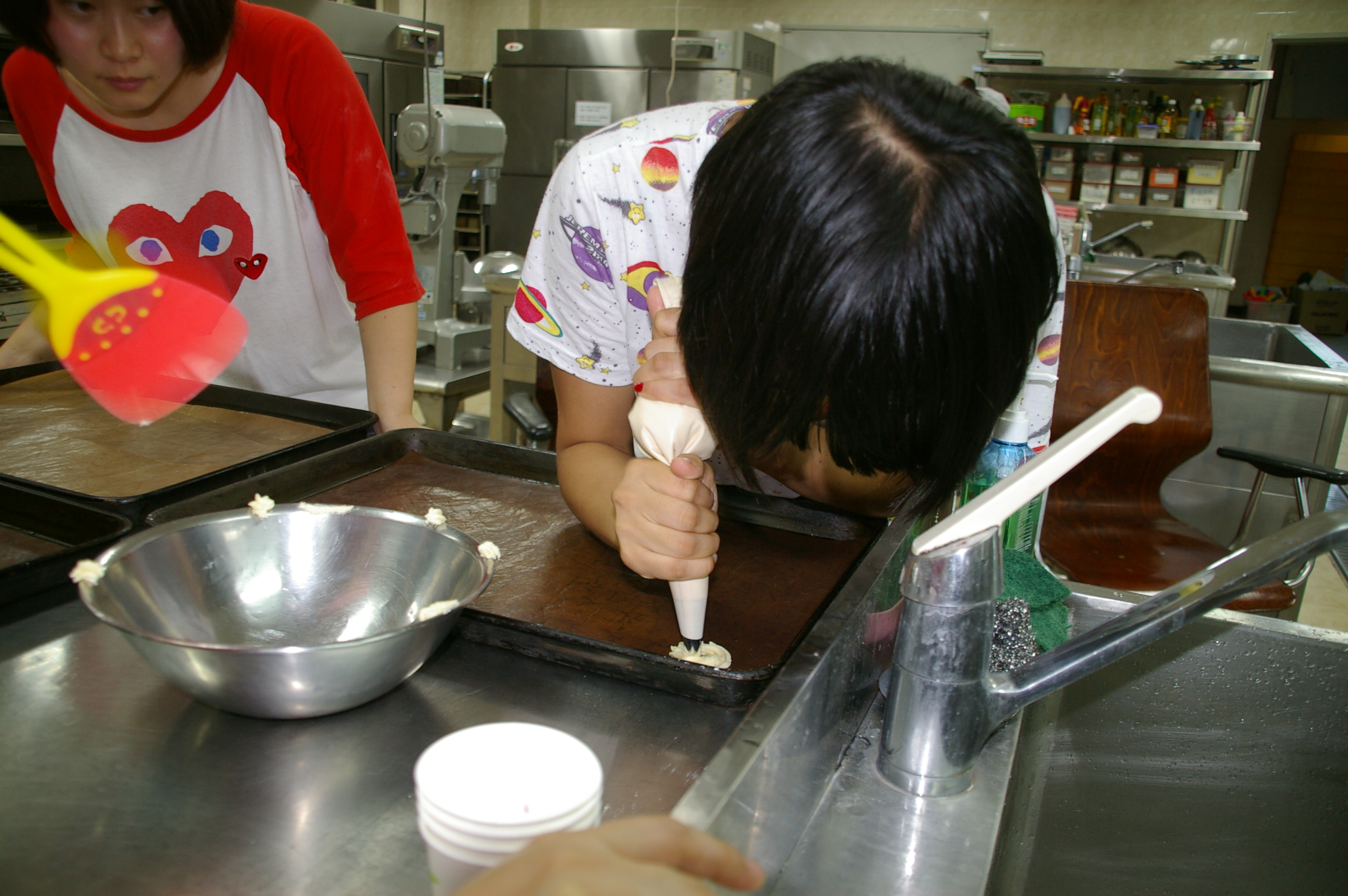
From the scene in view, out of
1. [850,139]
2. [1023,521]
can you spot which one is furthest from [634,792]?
[1023,521]

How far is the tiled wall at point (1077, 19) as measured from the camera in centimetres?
616

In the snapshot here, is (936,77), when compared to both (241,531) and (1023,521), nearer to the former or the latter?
(1023,521)

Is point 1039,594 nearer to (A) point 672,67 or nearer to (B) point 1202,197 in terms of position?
(A) point 672,67

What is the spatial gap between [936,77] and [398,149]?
246 centimetres

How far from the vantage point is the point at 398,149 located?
2799 mm

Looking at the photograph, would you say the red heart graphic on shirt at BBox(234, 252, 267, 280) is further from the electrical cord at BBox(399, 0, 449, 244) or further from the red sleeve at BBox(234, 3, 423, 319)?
the electrical cord at BBox(399, 0, 449, 244)

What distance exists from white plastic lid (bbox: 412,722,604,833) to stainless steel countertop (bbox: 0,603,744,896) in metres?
0.13

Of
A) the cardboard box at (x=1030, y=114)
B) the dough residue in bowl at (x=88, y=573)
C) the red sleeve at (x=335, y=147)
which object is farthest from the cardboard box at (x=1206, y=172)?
the dough residue in bowl at (x=88, y=573)

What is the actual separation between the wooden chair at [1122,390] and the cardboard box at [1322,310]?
621 centimetres

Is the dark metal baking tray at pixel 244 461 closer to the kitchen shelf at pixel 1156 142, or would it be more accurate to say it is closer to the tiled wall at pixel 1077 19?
the kitchen shelf at pixel 1156 142

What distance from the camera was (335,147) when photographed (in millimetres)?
1478

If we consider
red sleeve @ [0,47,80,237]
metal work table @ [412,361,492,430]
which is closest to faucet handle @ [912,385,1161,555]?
red sleeve @ [0,47,80,237]

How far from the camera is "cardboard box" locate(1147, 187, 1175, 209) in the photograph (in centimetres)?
608

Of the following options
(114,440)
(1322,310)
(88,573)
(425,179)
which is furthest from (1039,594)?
(1322,310)
